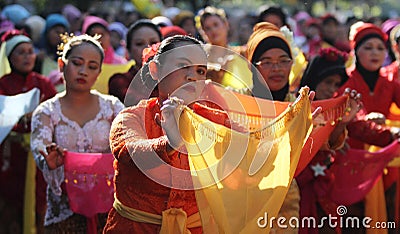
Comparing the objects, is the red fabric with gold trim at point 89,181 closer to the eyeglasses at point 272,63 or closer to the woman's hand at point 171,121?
the eyeglasses at point 272,63

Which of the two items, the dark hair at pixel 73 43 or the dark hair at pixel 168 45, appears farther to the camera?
the dark hair at pixel 73 43

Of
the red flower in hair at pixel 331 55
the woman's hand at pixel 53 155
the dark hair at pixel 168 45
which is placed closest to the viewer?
the dark hair at pixel 168 45

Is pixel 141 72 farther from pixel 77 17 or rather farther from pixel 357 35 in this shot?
pixel 77 17

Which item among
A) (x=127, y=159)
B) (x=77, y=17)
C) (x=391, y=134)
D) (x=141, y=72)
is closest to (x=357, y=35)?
(x=391, y=134)

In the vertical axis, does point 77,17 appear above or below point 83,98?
above

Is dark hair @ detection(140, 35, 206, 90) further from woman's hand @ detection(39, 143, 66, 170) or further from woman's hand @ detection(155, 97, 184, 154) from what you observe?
woman's hand @ detection(39, 143, 66, 170)

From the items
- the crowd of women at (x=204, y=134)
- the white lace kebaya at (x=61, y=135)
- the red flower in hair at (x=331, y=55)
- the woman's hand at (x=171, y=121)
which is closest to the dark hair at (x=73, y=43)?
the crowd of women at (x=204, y=134)

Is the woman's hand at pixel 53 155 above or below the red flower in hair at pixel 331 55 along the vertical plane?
below

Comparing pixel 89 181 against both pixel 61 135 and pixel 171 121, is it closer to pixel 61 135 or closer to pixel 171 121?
pixel 61 135

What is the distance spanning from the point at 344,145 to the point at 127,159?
2565 millimetres

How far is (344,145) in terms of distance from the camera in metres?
6.06

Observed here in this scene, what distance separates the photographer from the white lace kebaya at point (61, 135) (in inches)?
217

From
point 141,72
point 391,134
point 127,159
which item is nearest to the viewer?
point 127,159

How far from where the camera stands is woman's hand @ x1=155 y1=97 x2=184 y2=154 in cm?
358
